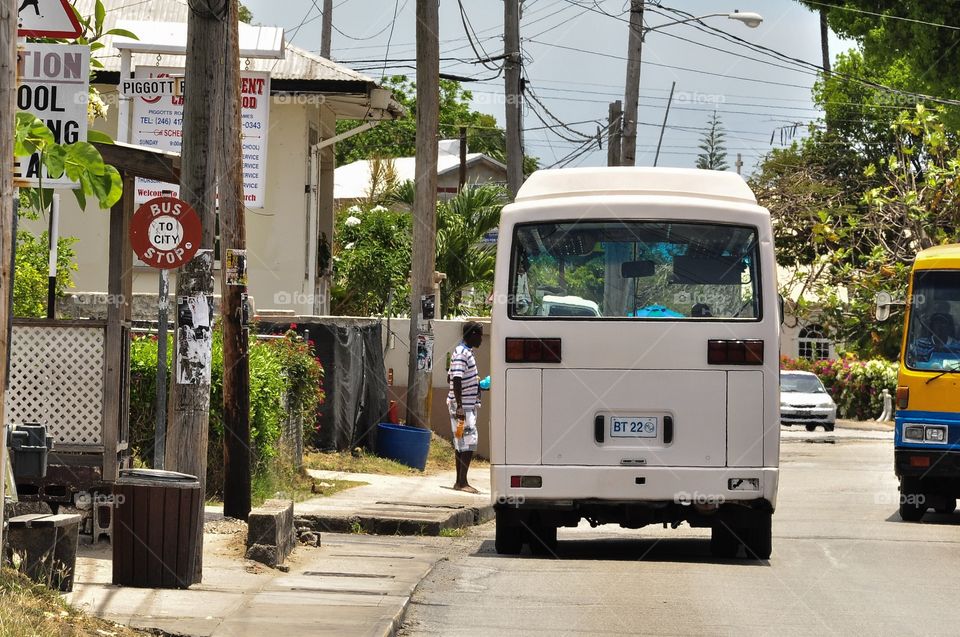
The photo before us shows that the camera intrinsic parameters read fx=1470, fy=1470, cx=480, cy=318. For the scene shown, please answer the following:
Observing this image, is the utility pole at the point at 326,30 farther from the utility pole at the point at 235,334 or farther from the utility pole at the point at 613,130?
the utility pole at the point at 235,334

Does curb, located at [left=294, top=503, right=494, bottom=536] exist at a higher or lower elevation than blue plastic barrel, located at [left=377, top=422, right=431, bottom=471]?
lower

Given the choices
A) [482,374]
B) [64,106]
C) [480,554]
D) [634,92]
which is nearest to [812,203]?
[634,92]

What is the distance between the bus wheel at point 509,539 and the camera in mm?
12477

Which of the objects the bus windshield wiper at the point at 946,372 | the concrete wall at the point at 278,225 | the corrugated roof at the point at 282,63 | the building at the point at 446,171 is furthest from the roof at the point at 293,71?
the building at the point at 446,171

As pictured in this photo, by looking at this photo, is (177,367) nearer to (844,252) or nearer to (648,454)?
(648,454)

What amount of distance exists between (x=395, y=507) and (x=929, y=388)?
228 inches

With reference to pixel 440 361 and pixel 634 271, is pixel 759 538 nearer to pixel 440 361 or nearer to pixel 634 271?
pixel 634 271

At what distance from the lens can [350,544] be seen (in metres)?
12.9

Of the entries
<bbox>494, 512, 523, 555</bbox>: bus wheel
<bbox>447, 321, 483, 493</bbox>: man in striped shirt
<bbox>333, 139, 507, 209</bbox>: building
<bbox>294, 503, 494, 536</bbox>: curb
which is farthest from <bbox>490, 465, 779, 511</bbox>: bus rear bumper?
<bbox>333, 139, 507, 209</bbox>: building

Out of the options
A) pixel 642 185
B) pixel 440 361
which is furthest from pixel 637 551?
pixel 440 361

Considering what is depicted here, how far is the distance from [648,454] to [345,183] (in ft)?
152

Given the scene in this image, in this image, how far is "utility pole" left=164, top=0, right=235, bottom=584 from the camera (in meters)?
11.3

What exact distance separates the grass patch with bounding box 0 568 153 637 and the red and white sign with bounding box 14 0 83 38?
3350mm

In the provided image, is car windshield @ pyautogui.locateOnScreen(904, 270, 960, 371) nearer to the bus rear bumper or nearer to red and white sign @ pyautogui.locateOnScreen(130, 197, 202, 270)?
the bus rear bumper
